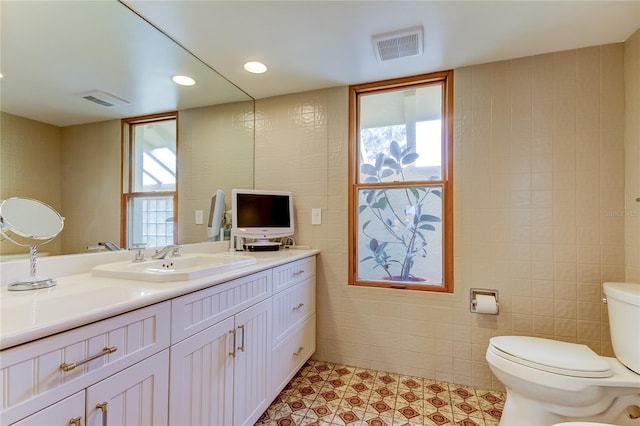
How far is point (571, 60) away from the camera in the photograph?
1.78 meters

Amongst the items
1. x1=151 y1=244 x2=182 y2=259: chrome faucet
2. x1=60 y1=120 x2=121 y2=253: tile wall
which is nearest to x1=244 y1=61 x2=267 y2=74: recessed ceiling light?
x1=60 y1=120 x2=121 y2=253: tile wall

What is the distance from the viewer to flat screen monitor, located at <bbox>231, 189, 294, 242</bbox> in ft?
6.89

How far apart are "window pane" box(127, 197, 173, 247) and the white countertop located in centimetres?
34

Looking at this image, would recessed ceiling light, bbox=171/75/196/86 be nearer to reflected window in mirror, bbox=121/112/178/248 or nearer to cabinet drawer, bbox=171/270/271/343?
reflected window in mirror, bbox=121/112/178/248

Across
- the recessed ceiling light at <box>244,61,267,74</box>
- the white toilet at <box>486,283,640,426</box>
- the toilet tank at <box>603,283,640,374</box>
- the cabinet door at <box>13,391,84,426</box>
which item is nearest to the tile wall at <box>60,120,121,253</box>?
the cabinet door at <box>13,391,84,426</box>

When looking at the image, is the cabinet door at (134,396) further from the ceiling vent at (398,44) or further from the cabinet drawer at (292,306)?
the ceiling vent at (398,44)

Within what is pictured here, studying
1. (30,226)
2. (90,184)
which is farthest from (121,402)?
(90,184)

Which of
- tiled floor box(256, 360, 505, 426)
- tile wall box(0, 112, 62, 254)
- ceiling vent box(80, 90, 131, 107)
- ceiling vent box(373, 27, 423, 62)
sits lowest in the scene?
tiled floor box(256, 360, 505, 426)

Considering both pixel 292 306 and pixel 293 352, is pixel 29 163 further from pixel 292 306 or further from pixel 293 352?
pixel 293 352

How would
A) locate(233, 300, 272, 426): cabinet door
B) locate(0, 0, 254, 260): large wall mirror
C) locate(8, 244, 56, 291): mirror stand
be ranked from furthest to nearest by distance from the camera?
locate(233, 300, 272, 426): cabinet door
locate(0, 0, 254, 260): large wall mirror
locate(8, 244, 56, 291): mirror stand

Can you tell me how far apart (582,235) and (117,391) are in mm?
2341

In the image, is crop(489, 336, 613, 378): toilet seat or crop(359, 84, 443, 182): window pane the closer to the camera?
crop(489, 336, 613, 378): toilet seat

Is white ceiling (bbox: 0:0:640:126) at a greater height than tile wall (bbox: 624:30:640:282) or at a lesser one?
greater

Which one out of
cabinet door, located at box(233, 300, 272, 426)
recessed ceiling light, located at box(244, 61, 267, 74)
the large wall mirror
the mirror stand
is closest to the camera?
the mirror stand
